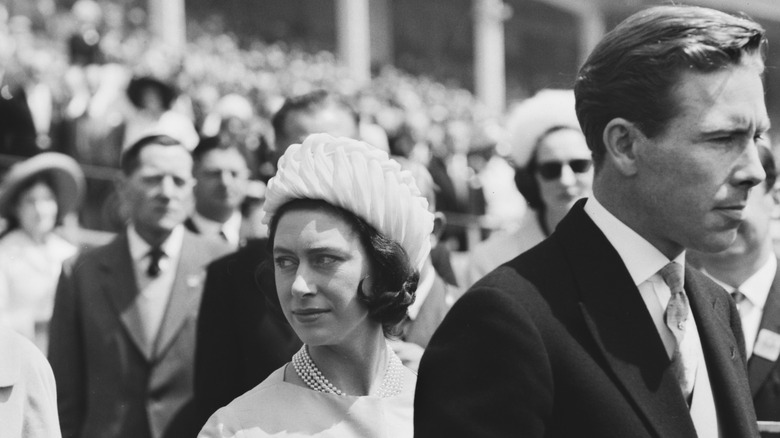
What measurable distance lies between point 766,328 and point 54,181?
4.66 metres

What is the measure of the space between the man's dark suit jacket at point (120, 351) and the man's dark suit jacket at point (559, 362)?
2558mm

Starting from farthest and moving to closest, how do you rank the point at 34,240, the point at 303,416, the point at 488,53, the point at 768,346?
the point at 488,53
the point at 34,240
the point at 768,346
the point at 303,416

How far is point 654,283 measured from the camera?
2.30 meters

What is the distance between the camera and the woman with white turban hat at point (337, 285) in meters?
2.92

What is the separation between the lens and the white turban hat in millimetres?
2986

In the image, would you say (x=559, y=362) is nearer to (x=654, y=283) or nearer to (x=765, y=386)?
(x=654, y=283)

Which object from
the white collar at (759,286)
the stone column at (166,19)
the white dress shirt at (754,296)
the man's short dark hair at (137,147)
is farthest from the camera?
the stone column at (166,19)

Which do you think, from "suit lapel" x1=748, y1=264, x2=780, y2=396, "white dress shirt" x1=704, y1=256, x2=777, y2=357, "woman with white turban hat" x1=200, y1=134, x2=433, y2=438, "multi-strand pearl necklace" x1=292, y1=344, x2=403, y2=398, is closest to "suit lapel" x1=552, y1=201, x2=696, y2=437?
"woman with white turban hat" x1=200, y1=134, x2=433, y2=438

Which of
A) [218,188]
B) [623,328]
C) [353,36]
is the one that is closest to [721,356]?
[623,328]

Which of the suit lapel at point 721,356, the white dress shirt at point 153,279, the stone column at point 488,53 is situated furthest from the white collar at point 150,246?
the stone column at point 488,53

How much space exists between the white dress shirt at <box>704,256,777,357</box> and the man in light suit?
1993mm

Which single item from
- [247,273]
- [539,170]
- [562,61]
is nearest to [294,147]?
[247,273]

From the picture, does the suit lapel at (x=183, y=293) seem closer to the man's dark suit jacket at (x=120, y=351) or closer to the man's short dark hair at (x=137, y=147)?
the man's dark suit jacket at (x=120, y=351)

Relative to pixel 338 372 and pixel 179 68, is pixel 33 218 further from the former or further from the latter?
pixel 179 68
